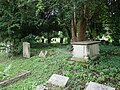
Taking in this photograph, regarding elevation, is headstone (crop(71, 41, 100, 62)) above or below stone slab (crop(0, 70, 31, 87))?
above

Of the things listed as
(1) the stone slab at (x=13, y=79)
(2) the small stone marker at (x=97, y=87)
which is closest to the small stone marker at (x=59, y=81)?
(2) the small stone marker at (x=97, y=87)

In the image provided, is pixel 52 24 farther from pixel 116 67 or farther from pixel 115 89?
pixel 115 89

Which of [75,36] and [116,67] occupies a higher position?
[75,36]

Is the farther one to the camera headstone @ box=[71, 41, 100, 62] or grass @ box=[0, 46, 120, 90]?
headstone @ box=[71, 41, 100, 62]

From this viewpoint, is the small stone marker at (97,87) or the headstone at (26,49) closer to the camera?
the small stone marker at (97,87)

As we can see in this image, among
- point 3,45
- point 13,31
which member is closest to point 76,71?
point 13,31

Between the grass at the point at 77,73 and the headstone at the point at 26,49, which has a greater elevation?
the headstone at the point at 26,49

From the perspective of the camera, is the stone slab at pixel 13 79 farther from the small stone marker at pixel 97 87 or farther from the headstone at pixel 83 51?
the small stone marker at pixel 97 87

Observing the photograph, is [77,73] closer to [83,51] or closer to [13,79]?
[83,51]

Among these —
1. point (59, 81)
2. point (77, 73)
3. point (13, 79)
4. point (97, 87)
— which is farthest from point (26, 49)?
point (97, 87)

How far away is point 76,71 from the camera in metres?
6.81

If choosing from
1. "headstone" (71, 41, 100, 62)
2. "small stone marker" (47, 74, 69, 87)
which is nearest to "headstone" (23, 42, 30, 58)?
"headstone" (71, 41, 100, 62)

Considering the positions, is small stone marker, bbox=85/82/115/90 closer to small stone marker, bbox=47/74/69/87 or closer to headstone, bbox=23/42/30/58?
small stone marker, bbox=47/74/69/87

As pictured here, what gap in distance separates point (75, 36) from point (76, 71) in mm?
4737
